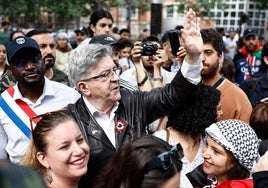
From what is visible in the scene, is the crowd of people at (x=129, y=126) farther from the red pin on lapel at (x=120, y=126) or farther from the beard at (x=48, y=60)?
the beard at (x=48, y=60)

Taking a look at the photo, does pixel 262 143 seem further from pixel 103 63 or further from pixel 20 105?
pixel 20 105

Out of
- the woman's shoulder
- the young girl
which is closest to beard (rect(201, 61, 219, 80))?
the young girl

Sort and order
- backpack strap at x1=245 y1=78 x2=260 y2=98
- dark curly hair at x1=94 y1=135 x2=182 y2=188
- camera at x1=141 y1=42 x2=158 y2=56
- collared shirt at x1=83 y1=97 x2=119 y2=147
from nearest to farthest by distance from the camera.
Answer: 1. dark curly hair at x1=94 y1=135 x2=182 y2=188
2. collared shirt at x1=83 y1=97 x2=119 y2=147
3. camera at x1=141 y1=42 x2=158 y2=56
4. backpack strap at x1=245 y1=78 x2=260 y2=98

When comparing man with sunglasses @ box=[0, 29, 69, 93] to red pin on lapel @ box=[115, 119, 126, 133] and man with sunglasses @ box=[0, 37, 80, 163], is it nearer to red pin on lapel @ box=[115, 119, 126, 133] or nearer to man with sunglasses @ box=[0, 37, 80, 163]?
man with sunglasses @ box=[0, 37, 80, 163]

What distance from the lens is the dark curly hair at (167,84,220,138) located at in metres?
2.35

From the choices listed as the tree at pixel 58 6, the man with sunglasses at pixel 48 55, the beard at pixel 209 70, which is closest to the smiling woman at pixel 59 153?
the beard at pixel 209 70

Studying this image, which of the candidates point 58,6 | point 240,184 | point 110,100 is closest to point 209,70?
point 110,100

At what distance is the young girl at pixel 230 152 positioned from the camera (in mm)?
2033

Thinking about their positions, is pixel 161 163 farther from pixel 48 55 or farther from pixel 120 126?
pixel 48 55

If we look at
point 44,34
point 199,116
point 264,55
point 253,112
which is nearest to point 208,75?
point 253,112

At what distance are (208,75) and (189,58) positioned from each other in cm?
86

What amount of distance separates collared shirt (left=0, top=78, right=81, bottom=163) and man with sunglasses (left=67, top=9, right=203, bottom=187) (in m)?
0.41

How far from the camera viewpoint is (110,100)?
218 centimetres

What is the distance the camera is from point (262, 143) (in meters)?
2.23
